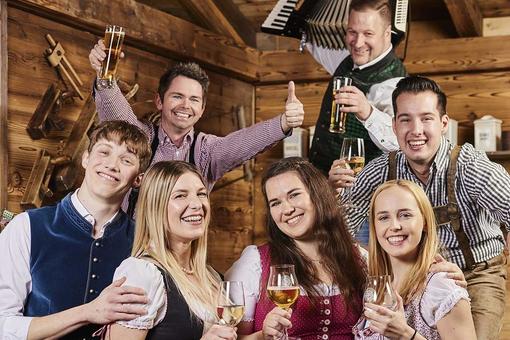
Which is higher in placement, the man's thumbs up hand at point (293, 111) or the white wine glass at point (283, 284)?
the man's thumbs up hand at point (293, 111)

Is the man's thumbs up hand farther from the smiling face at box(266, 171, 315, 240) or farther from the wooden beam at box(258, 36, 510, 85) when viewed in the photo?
the wooden beam at box(258, 36, 510, 85)

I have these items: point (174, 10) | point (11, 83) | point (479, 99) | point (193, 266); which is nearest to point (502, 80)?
point (479, 99)

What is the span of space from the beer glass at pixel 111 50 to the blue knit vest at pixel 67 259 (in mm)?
802

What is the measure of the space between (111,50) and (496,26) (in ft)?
11.3

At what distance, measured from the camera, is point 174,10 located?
6359 millimetres

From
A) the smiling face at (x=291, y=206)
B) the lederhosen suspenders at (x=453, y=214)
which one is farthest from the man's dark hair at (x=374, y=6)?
the smiling face at (x=291, y=206)

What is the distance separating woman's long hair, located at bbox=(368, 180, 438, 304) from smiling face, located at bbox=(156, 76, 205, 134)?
1.38 m

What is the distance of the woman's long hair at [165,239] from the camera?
2.83 meters

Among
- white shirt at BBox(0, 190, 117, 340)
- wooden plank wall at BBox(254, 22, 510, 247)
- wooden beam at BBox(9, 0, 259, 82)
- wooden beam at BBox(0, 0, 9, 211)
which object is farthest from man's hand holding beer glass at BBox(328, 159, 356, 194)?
wooden plank wall at BBox(254, 22, 510, 247)

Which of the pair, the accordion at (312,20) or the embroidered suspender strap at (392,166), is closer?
the embroidered suspender strap at (392,166)

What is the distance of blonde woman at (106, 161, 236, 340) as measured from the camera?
2.73m

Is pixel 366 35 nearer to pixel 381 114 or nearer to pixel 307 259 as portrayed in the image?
pixel 381 114

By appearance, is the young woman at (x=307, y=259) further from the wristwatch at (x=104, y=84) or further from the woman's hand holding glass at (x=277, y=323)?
the wristwatch at (x=104, y=84)

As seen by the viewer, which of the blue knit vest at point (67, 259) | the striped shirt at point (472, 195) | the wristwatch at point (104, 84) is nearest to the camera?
the blue knit vest at point (67, 259)
